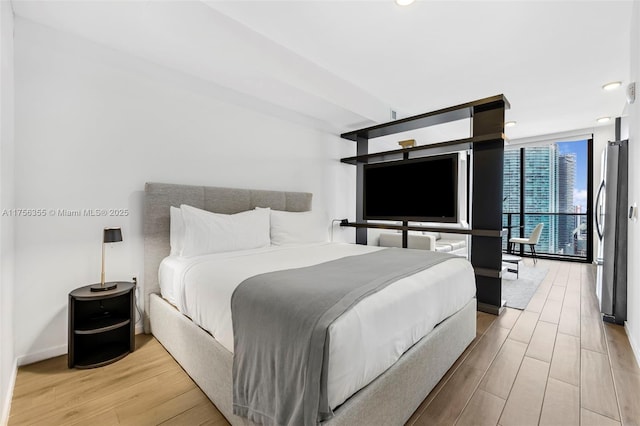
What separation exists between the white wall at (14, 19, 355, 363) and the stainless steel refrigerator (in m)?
3.81

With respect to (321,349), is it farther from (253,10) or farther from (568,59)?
(568,59)

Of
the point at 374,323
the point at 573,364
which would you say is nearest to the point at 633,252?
the point at 573,364

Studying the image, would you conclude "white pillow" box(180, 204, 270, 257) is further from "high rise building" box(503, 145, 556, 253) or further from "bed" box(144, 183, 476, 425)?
"high rise building" box(503, 145, 556, 253)

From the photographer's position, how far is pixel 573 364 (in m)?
1.99

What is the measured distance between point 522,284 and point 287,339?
421 centimetres

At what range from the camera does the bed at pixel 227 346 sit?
1.22 m

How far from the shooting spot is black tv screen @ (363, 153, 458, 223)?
3.27 m

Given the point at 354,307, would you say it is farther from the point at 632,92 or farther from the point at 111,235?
the point at 632,92

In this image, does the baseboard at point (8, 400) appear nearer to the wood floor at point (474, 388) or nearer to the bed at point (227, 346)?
the wood floor at point (474, 388)

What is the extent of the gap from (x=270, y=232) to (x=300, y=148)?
4.57 feet

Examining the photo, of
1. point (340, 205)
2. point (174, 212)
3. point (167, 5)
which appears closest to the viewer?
point (167, 5)

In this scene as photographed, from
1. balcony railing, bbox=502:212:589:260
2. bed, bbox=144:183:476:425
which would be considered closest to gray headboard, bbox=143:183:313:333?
bed, bbox=144:183:476:425

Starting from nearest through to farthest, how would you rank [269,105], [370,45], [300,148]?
[370,45]
[269,105]
[300,148]

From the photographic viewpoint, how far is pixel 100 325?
6.62 ft
